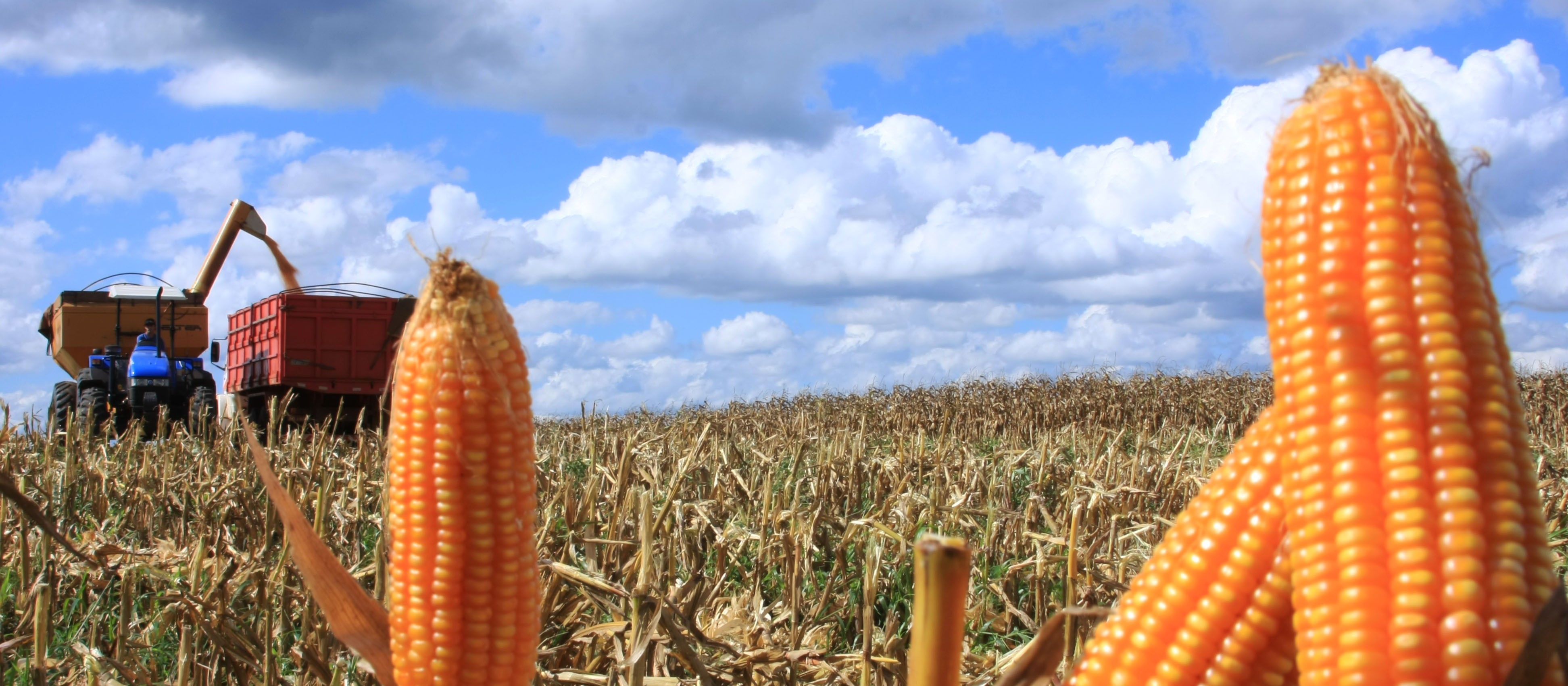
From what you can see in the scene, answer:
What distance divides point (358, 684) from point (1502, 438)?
12.4ft

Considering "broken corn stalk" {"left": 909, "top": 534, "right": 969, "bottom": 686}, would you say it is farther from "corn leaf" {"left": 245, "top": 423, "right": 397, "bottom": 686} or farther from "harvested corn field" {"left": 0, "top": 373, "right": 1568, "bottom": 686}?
"harvested corn field" {"left": 0, "top": 373, "right": 1568, "bottom": 686}

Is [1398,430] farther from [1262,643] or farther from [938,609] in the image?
[938,609]

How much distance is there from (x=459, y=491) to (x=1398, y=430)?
140 centimetres

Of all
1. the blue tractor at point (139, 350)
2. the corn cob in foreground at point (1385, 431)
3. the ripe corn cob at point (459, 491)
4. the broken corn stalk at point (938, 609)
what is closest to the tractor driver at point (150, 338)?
the blue tractor at point (139, 350)

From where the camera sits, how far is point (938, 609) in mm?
1226

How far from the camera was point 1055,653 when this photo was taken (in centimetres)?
155

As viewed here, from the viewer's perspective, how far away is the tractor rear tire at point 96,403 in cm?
1638

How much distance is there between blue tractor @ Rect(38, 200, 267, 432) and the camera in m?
16.4

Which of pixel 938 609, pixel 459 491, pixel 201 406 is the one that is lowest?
pixel 938 609

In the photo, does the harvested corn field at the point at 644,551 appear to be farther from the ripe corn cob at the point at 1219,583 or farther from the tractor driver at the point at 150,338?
the tractor driver at the point at 150,338

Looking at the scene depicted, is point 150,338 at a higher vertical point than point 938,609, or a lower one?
higher

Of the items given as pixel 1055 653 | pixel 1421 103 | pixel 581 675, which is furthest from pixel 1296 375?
pixel 581 675

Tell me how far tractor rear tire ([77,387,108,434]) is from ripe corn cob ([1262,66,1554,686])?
729 inches

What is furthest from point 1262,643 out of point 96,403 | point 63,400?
point 63,400
